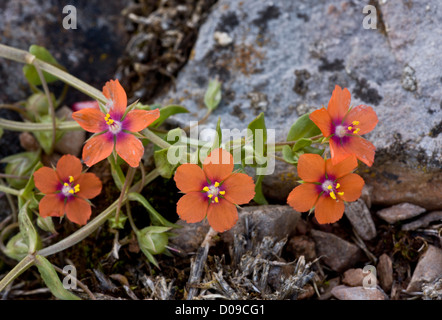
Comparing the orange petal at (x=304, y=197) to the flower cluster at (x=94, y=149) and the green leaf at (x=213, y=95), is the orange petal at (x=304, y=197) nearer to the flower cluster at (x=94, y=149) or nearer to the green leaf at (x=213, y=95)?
the flower cluster at (x=94, y=149)

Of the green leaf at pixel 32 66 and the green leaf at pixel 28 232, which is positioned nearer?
the green leaf at pixel 28 232

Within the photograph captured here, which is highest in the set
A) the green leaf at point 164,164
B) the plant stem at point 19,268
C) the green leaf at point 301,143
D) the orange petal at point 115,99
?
the orange petal at point 115,99

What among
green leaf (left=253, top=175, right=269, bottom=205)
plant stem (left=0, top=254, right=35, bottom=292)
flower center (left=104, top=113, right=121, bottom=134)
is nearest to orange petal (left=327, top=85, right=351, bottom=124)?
green leaf (left=253, top=175, right=269, bottom=205)

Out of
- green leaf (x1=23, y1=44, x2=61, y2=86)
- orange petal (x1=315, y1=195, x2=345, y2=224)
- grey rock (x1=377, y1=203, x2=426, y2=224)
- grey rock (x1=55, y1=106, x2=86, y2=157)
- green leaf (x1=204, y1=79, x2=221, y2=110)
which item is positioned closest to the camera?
orange petal (x1=315, y1=195, x2=345, y2=224)

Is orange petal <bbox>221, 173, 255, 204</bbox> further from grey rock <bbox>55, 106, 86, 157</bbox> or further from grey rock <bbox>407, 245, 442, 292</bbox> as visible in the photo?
grey rock <bbox>55, 106, 86, 157</bbox>

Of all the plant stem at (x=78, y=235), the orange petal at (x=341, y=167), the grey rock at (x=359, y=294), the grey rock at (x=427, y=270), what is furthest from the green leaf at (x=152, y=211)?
A: the grey rock at (x=427, y=270)

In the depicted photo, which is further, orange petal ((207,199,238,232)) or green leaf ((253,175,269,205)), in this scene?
green leaf ((253,175,269,205))
